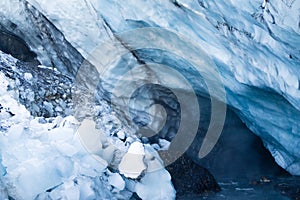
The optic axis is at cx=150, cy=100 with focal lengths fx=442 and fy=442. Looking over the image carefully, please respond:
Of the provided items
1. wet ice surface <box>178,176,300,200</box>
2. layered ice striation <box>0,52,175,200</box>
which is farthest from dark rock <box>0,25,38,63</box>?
wet ice surface <box>178,176,300,200</box>

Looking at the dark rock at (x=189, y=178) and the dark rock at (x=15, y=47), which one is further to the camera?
the dark rock at (x=15, y=47)

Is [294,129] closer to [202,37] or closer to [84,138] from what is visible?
[202,37]

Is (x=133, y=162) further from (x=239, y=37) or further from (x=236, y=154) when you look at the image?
(x=236, y=154)

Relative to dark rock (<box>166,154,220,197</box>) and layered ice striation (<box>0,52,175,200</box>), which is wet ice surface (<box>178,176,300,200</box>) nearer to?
dark rock (<box>166,154,220,197</box>)

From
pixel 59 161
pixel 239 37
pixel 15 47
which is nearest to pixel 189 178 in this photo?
pixel 239 37

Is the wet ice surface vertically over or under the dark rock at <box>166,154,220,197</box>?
over

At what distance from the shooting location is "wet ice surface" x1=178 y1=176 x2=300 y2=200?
4500 millimetres

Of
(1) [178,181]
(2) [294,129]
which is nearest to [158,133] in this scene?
(1) [178,181]

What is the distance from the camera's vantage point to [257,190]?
484 cm

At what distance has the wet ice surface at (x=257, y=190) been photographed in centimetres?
450

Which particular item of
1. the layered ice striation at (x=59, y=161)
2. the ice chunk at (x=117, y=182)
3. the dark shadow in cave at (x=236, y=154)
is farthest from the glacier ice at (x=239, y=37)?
the ice chunk at (x=117, y=182)

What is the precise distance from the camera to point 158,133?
227 inches

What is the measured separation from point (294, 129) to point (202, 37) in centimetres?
146

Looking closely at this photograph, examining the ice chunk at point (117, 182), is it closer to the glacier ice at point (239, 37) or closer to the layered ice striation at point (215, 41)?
the layered ice striation at point (215, 41)
